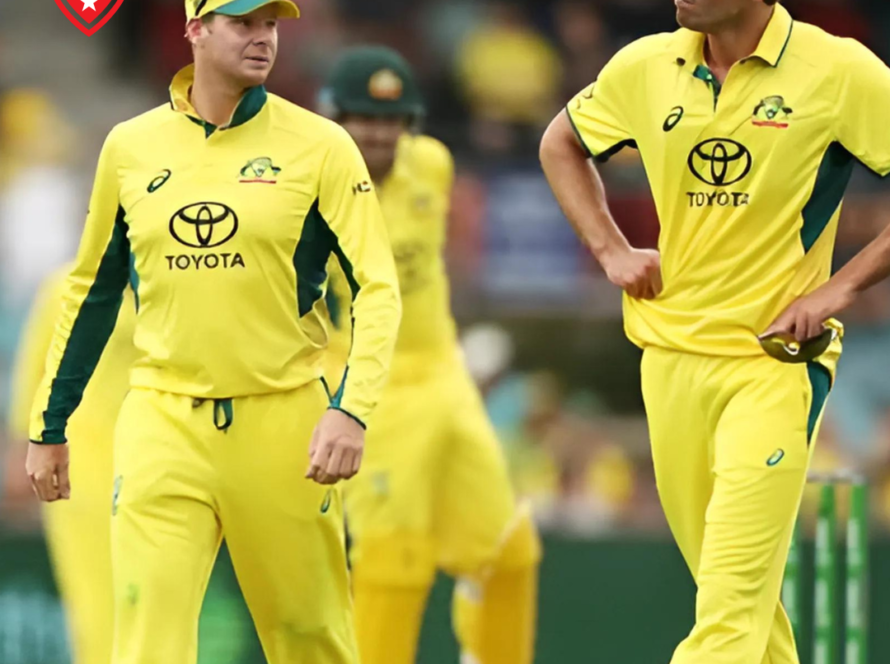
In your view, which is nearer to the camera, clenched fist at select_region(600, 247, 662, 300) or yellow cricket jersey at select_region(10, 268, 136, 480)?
clenched fist at select_region(600, 247, 662, 300)

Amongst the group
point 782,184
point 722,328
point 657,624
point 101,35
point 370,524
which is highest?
point 101,35

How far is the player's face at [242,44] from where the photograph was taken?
19.1 ft

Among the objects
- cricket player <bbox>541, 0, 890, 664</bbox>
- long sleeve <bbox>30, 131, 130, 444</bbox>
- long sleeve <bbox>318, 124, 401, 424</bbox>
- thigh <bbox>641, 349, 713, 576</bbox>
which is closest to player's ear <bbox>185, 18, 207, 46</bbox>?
long sleeve <bbox>30, 131, 130, 444</bbox>

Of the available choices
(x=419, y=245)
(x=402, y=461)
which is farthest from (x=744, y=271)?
(x=402, y=461)

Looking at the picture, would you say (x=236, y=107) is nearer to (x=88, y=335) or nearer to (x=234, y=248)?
(x=234, y=248)

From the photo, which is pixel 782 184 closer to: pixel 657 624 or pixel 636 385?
pixel 657 624

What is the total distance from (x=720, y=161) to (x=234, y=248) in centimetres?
143

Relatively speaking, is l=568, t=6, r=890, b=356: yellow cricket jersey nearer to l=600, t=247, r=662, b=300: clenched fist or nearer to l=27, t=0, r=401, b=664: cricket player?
l=600, t=247, r=662, b=300: clenched fist

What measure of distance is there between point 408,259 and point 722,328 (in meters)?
2.57

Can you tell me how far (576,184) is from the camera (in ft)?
20.9

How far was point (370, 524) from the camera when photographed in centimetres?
852

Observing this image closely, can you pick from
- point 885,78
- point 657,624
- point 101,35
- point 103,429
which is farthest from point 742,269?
point 101,35

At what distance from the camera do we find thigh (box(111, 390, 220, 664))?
570cm

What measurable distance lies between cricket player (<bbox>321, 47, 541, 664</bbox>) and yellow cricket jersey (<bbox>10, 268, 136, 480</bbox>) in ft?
4.38
